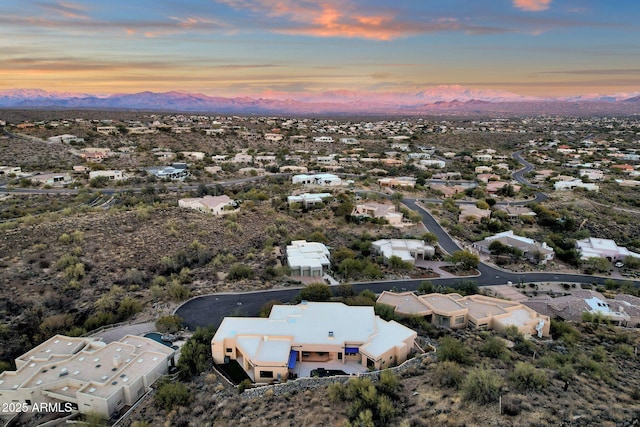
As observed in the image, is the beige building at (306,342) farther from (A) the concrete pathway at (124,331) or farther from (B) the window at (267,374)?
(A) the concrete pathway at (124,331)

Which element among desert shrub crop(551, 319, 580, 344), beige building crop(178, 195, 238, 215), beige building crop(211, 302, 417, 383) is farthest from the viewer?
beige building crop(178, 195, 238, 215)

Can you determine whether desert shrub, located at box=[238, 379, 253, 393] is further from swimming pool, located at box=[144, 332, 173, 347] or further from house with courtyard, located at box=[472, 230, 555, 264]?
house with courtyard, located at box=[472, 230, 555, 264]

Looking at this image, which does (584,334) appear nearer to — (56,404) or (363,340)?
(363,340)

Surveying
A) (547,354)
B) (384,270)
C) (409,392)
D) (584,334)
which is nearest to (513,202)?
(384,270)

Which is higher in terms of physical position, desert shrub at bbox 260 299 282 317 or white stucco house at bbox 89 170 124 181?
white stucco house at bbox 89 170 124 181

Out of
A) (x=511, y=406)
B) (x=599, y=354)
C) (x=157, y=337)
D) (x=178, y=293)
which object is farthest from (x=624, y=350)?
(x=178, y=293)

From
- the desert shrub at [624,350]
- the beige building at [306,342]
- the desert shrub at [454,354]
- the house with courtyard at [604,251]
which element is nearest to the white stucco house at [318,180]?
the house with courtyard at [604,251]

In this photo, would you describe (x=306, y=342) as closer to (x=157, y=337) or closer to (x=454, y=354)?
(x=454, y=354)

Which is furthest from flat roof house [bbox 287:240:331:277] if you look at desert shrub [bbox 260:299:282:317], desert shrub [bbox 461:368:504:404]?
desert shrub [bbox 461:368:504:404]
